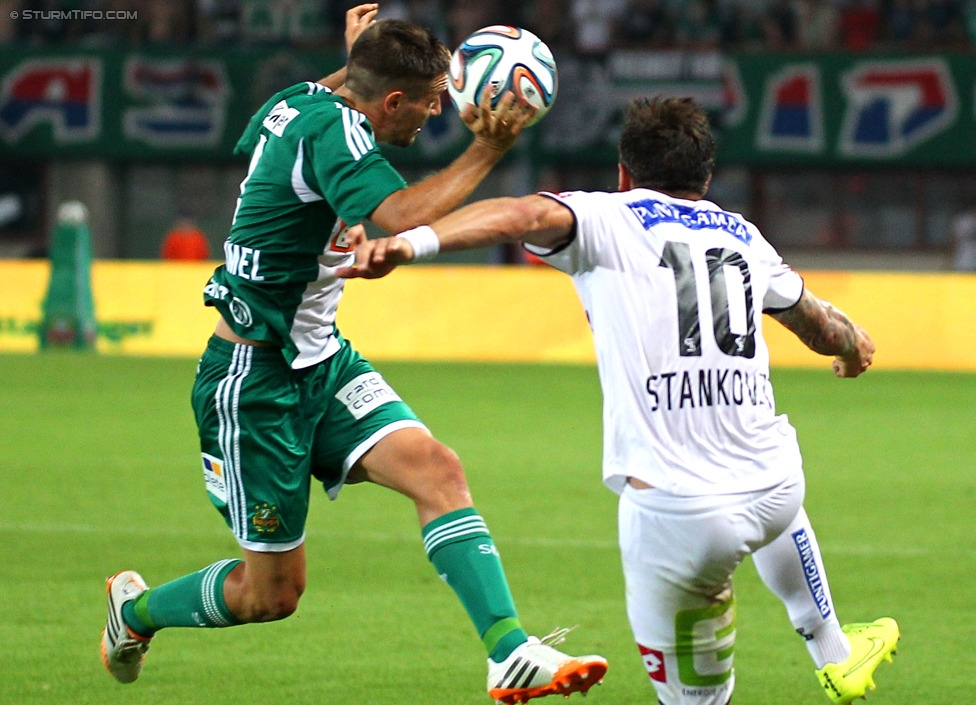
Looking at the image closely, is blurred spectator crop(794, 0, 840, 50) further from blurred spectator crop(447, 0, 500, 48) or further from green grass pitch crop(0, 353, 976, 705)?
green grass pitch crop(0, 353, 976, 705)

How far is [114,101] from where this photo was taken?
27.1 metres

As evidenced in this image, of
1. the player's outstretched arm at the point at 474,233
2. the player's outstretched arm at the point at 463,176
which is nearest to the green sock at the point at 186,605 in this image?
the player's outstretched arm at the point at 463,176

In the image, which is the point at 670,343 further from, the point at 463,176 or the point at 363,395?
the point at 363,395

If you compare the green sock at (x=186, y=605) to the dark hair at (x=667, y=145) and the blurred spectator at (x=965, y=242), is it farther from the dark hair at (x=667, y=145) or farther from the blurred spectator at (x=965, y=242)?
the blurred spectator at (x=965, y=242)

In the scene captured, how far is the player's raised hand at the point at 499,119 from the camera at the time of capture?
4.69 metres

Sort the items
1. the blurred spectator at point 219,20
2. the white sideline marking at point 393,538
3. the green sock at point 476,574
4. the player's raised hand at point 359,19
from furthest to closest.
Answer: the blurred spectator at point 219,20, the white sideline marking at point 393,538, the player's raised hand at point 359,19, the green sock at point 476,574

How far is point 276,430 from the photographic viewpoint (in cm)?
540

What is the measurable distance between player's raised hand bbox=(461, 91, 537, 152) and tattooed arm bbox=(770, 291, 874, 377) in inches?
36.6

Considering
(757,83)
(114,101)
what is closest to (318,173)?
(757,83)

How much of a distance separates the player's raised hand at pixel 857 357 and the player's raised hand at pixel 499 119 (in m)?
1.21

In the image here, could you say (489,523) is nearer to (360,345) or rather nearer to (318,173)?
(318,173)

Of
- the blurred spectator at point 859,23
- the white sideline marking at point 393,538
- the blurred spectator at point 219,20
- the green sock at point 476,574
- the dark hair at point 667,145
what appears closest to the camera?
the dark hair at point 667,145

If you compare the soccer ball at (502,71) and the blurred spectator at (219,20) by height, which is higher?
the soccer ball at (502,71)

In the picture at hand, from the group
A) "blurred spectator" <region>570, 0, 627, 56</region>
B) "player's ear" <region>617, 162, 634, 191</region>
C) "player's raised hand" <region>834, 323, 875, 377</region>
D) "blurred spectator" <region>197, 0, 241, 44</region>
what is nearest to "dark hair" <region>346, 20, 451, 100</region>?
"player's ear" <region>617, 162, 634, 191</region>
